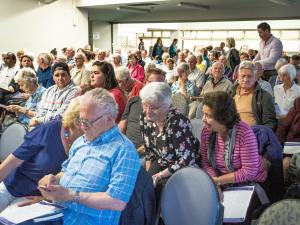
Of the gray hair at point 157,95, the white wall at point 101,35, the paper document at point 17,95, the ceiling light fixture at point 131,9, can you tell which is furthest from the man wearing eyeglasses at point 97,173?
the white wall at point 101,35

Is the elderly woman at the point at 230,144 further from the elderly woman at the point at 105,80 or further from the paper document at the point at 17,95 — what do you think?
the paper document at the point at 17,95

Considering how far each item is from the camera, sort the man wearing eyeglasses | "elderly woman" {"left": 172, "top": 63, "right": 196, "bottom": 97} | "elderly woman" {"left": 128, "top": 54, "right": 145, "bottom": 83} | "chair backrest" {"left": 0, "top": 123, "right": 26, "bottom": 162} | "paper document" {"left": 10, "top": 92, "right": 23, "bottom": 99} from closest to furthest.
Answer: the man wearing eyeglasses < "chair backrest" {"left": 0, "top": 123, "right": 26, "bottom": 162} < "elderly woman" {"left": 172, "top": 63, "right": 196, "bottom": 97} < "paper document" {"left": 10, "top": 92, "right": 23, "bottom": 99} < "elderly woman" {"left": 128, "top": 54, "right": 145, "bottom": 83}

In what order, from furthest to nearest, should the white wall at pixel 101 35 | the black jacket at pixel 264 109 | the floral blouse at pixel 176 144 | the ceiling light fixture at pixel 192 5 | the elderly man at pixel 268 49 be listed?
the white wall at pixel 101 35 → the ceiling light fixture at pixel 192 5 → the elderly man at pixel 268 49 → the black jacket at pixel 264 109 → the floral blouse at pixel 176 144

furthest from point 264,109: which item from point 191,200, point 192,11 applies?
point 192,11

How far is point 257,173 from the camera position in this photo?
227cm

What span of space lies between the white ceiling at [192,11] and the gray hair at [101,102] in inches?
408

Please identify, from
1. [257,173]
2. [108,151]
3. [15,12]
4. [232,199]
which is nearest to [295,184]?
[257,173]

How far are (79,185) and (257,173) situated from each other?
109 centimetres

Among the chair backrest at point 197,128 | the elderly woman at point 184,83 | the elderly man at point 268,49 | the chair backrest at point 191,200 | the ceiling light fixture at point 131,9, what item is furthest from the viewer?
the ceiling light fixture at point 131,9

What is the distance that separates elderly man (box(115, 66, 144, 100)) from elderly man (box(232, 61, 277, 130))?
43.0 inches

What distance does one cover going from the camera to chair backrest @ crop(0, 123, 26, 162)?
9.26 ft

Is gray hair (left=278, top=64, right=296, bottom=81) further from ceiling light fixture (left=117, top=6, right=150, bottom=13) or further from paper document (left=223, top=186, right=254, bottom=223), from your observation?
ceiling light fixture (left=117, top=6, right=150, bottom=13)

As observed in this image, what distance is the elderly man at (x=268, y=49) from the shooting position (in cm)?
562

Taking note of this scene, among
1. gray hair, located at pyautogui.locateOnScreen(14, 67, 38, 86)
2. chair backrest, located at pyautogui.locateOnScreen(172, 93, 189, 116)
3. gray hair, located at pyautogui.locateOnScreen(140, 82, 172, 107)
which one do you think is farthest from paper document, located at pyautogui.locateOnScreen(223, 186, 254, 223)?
gray hair, located at pyautogui.locateOnScreen(14, 67, 38, 86)
